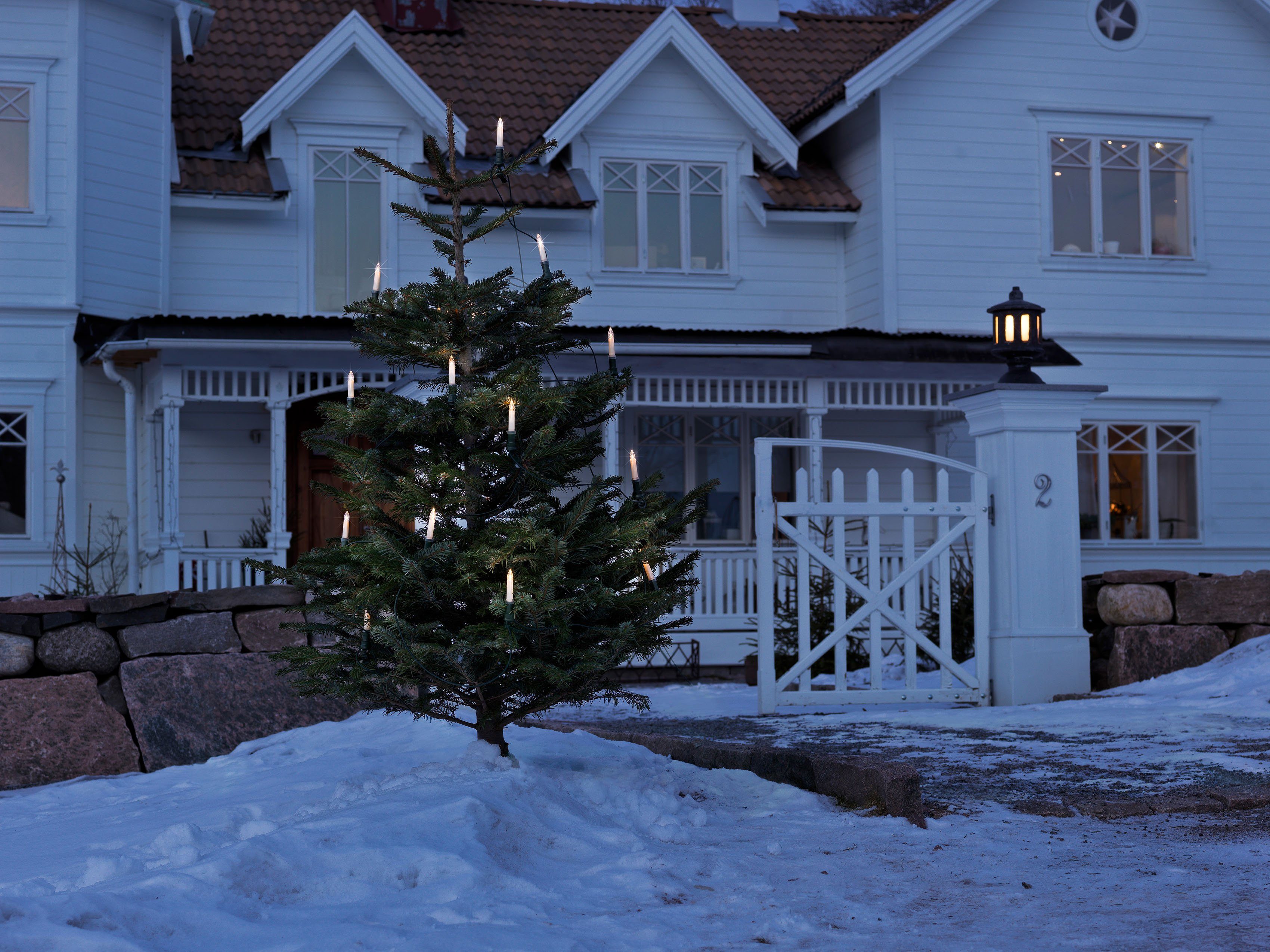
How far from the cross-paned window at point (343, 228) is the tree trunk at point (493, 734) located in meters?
10.1

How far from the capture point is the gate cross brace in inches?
328

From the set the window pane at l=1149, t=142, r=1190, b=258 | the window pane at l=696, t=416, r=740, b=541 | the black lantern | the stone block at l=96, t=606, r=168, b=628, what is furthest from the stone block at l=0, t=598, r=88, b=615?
the window pane at l=1149, t=142, r=1190, b=258

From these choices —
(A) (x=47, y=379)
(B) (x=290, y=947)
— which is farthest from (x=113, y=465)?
(B) (x=290, y=947)

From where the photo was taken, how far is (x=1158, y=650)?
29.2 feet

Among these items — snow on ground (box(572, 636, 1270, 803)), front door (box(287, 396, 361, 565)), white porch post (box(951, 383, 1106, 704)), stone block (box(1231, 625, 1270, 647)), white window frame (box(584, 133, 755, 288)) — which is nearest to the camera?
snow on ground (box(572, 636, 1270, 803))

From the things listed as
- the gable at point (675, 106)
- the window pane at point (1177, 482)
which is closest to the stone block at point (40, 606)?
the gable at point (675, 106)

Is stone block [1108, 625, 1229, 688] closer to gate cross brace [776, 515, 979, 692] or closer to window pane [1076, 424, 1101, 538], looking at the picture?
gate cross brace [776, 515, 979, 692]

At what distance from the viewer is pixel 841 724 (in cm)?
763

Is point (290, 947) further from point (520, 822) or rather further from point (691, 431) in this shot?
point (691, 431)

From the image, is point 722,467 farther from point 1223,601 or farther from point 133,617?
point 133,617

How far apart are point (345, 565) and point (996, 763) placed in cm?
286

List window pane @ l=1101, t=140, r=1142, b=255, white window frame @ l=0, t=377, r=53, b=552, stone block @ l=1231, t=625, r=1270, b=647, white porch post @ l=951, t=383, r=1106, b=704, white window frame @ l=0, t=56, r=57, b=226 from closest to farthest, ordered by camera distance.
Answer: white porch post @ l=951, t=383, r=1106, b=704
stone block @ l=1231, t=625, r=1270, b=647
white window frame @ l=0, t=377, r=53, b=552
white window frame @ l=0, t=56, r=57, b=226
window pane @ l=1101, t=140, r=1142, b=255

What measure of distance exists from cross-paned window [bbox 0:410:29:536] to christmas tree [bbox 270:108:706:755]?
9019 mm

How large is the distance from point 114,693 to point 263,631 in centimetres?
95
